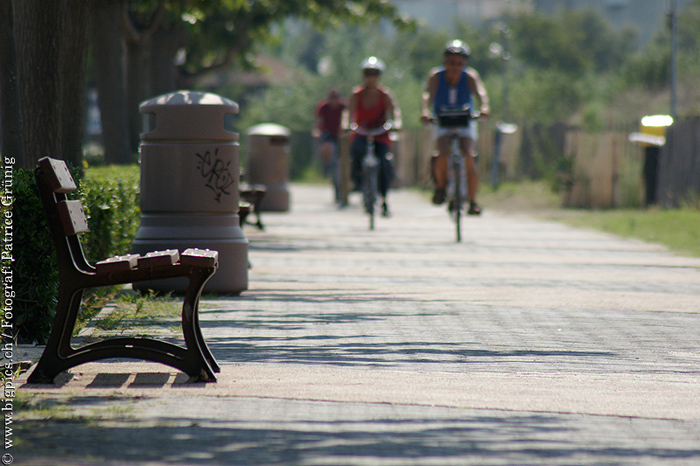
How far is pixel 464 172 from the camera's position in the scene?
1273cm

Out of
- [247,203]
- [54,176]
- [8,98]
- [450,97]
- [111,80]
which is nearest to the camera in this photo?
[54,176]

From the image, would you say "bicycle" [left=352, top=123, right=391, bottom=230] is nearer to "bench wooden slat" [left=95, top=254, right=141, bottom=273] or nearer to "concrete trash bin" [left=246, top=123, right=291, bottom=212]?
"concrete trash bin" [left=246, top=123, right=291, bottom=212]

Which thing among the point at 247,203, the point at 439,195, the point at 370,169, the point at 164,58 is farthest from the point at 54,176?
the point at 164,58

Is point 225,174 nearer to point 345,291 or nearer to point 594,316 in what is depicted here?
point 345,291

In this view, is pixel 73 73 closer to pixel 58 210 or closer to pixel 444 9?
pixel 58 210

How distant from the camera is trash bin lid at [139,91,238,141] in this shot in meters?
7.89

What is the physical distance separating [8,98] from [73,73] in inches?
30.9

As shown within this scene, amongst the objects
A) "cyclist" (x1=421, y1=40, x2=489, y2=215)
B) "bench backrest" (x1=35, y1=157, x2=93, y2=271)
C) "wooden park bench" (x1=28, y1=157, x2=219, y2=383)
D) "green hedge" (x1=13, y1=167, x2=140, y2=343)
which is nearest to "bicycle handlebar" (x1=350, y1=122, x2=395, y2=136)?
"cyclist" (x1=421, y1=40, x2=489, y2=215)

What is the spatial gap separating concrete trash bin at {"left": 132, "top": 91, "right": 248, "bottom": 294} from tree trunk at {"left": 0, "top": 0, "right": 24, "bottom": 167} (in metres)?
0.86

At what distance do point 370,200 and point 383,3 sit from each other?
5.77 m

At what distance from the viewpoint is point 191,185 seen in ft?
26.0

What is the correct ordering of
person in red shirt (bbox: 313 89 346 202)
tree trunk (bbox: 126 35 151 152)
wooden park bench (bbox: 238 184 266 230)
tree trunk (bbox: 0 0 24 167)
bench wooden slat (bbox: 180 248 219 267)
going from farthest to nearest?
person in red shirt (bbox: 313 89 346 202) < tree trunk (bbox: 126 35 151 152) < wooden park bench (bbox: 238 184 266 230) < tree trunk (bbox: 0 0 24 167) < bench wooden slat (bbox: 180 248 219 267)

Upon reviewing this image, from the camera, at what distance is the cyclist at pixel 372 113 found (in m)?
14.8

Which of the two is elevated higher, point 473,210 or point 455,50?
point 455,50
